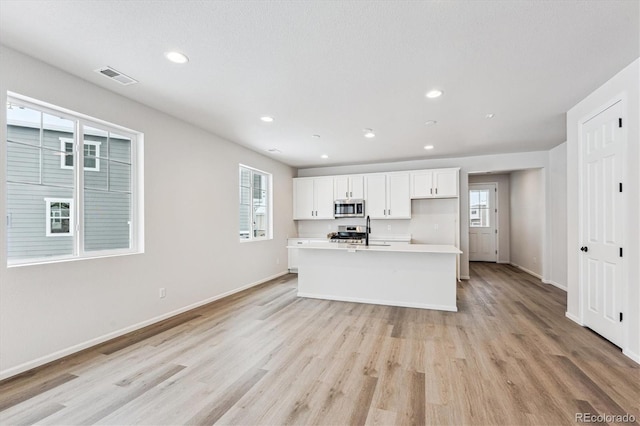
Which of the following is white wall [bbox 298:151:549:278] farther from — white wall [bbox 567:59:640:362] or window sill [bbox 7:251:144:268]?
window sill [bbox 7:251:144:268]

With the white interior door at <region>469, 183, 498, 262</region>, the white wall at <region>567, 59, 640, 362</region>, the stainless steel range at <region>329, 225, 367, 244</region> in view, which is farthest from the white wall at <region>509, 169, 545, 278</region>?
the stainless steel range at <region>329, 225, 367, 244</region>

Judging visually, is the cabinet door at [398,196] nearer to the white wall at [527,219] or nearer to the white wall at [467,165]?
the white wall at [467,165]

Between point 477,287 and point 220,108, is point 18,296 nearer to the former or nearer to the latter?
point 220,108

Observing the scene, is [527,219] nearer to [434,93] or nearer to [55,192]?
[434,93]

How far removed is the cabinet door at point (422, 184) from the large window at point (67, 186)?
5.08m

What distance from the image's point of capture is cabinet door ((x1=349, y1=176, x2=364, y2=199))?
664 centimetres

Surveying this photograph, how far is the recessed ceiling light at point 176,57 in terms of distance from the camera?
2.41m

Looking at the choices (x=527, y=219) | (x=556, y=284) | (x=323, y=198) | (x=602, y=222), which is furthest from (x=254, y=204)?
(x=527, y=219)

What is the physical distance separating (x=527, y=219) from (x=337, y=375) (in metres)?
6.48

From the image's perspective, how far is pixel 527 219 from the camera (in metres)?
6.68

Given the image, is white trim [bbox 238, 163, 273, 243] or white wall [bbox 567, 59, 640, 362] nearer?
white wall [bbox 567, 59, 640, 362]

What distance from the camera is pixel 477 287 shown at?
211 inches

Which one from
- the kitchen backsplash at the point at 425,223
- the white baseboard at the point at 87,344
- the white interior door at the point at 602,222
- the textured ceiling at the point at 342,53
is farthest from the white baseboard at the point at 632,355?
the white baseboard at the point at 87,344

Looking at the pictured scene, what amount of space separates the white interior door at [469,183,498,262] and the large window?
8.24 m
